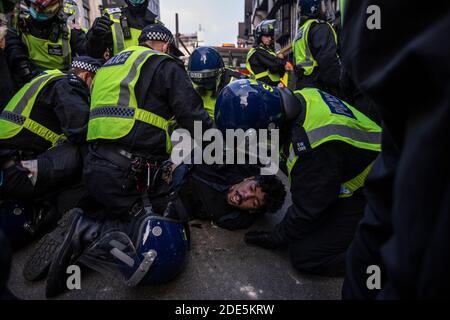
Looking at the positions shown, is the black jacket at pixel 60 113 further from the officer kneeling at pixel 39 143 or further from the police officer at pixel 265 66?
Result: the police officer at pixel 265 66

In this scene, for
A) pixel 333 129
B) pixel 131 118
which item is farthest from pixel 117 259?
pixel 333 129

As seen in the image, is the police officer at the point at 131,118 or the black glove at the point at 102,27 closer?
the police officer at the point at 131,118

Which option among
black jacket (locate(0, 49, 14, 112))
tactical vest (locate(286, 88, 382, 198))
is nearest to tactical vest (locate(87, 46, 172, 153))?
tactical vest (locate(286, 88, 382, 198))

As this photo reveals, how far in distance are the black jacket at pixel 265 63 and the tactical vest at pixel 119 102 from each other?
8.74 feet

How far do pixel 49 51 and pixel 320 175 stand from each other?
2.90 metres

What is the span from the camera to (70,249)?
163 centimetres

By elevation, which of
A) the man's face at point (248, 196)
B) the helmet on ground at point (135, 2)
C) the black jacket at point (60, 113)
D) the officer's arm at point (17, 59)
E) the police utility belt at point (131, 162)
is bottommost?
the man's face at point (248, 196)

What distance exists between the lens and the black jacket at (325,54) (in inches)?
127

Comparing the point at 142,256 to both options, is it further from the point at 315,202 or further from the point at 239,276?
the point at 315,202

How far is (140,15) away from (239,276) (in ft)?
9.69

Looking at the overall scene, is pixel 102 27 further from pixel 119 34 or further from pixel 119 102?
pixel 119 102

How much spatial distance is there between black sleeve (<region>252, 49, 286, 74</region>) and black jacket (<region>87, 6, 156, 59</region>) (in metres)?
1.50

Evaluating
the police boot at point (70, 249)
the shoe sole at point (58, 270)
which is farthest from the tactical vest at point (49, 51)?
the shoe sole at point (58, 270)
